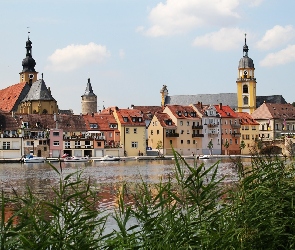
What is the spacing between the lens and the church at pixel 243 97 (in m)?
153

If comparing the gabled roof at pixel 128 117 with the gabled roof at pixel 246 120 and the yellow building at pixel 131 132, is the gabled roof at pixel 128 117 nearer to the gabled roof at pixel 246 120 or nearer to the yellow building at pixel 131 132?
the yellow building at pixel 131 132

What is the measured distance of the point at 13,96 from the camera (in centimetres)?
12338

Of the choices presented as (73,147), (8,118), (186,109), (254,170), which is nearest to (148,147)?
(186,109)

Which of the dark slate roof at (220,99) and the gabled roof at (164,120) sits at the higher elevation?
the dark slate roof at (220,99)

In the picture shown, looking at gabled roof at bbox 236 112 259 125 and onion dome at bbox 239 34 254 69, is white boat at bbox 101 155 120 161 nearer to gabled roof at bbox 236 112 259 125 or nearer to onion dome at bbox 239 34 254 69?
gabled roof at bbox 236 112 259 125

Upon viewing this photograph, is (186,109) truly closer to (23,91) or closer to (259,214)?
(23,91)

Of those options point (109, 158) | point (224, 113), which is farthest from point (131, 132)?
point (224, 113)

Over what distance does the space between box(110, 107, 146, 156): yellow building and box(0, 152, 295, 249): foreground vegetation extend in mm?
89690

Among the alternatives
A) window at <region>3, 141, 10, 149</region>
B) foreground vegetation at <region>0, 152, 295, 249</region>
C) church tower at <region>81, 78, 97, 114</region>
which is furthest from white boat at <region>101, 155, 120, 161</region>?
foreground vegetation at <region>0, 152, 295, 249</region>

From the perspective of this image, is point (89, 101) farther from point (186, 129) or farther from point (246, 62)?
point (186, 129)

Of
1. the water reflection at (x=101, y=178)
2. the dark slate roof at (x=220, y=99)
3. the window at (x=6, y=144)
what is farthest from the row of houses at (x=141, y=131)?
the dark slate roof at (x=220, y=99)

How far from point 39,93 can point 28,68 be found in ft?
67.4

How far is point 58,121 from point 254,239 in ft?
288

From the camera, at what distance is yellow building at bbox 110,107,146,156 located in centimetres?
10344
